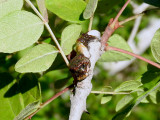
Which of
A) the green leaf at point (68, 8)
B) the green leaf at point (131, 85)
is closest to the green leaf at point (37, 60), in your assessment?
the green leaf at point (68, 8)

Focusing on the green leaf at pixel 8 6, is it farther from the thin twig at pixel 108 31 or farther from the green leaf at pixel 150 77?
the green leaf at pixel 150 77

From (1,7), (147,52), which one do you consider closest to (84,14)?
(1,7)

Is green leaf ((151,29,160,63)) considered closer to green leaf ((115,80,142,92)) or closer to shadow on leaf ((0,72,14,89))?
green leaf ((115,80,142,92))

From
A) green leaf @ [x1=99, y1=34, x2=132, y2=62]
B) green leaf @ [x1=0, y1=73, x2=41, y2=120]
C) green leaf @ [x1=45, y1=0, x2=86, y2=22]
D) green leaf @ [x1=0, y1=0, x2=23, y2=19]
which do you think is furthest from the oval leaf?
green leaf @ [x1=99, y1=34, x2=132, y2=62]

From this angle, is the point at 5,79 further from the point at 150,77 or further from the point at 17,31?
the point at 150,77

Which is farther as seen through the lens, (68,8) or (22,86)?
(22,86)

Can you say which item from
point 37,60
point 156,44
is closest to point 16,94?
point 37,60
